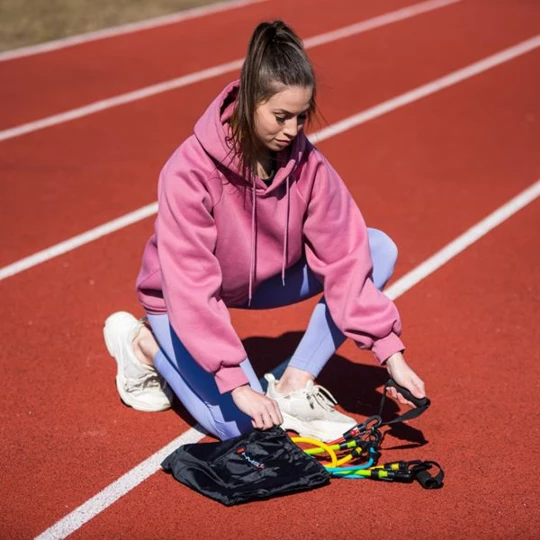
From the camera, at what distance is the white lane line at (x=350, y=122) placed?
6020 mm

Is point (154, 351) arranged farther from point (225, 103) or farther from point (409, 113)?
point (409, 113)

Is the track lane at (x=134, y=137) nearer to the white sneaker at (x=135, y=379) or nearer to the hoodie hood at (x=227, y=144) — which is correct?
the white sneaker at (x=135, y=379)

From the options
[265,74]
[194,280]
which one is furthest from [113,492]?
[265,74]

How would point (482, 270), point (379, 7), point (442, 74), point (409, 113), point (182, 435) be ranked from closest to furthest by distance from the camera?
point (182, 435) → point (482, 270) → point (409, 113) → point (442, 74) → point (379, 7)

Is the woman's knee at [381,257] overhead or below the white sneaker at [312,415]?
overhead

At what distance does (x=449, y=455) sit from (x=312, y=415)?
1.82ft

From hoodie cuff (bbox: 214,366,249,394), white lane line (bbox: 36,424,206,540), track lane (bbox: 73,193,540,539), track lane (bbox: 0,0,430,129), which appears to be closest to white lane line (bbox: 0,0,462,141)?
track lane (bbox: 0,0,430,129)

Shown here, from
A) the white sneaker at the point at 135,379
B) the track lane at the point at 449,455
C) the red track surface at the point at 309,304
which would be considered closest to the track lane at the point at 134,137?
the red track surface at the point at 309,304

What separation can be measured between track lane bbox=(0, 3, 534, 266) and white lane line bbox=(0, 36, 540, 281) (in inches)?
3.5

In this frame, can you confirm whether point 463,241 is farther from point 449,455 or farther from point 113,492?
point 113,492

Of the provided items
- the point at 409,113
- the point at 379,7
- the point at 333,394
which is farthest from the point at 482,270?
the point at 379,7

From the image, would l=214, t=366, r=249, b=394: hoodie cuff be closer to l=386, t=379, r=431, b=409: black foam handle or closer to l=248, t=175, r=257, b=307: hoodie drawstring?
l=248, t=175, r=257, b=307: hoodie drawstring

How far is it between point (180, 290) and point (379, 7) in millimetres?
10718

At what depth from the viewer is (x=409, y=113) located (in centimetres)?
915
